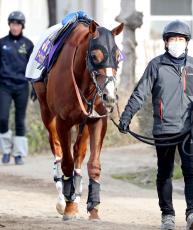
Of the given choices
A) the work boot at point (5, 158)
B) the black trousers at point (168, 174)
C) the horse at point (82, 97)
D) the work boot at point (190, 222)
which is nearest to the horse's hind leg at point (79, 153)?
the horse at point (82, 97)

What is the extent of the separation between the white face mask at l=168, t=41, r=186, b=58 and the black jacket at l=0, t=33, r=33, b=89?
6.14 metres

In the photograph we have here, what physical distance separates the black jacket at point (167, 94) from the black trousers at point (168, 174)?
0.23 metres

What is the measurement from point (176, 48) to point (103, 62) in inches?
27.9

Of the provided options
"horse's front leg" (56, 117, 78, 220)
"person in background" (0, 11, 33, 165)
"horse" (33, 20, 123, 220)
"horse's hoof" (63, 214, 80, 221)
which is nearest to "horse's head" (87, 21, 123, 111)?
"horse" (33, 20, 123, 220)

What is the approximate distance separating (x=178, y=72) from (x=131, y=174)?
521 centimetres

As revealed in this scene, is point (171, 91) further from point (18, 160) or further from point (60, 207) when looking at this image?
point (18, 160)

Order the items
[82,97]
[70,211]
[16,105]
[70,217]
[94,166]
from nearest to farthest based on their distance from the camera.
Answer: [82,97] < [94,166] < [70,217] < [70,211] < [16,105]

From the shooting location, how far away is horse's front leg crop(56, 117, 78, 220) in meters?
10.5

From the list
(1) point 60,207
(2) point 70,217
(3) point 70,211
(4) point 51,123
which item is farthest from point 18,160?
(2) point 70,217

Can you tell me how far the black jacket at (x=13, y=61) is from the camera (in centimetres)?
1536

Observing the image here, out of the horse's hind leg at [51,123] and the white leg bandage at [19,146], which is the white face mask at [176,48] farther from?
the white leg bandage at [19,146]

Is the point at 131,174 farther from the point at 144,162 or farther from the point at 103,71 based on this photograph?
the point at 103,71

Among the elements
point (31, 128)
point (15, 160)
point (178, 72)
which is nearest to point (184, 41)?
point (178, 72)

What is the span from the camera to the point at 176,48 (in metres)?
9.46
